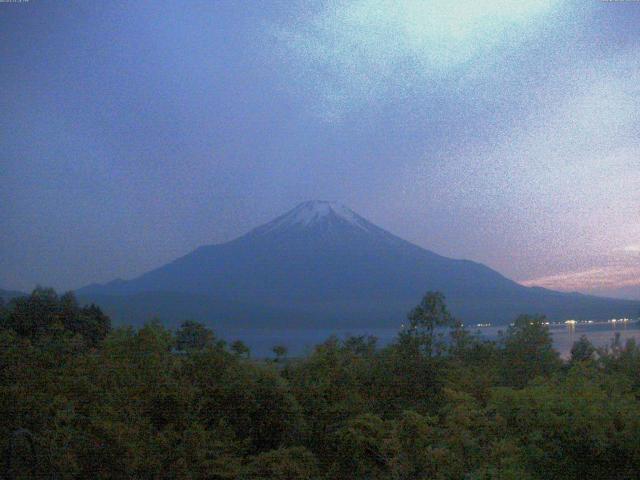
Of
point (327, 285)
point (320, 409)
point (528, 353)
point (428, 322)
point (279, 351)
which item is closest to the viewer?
point (320, 409)

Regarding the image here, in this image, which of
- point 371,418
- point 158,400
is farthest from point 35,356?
point 371,418

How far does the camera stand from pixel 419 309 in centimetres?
663

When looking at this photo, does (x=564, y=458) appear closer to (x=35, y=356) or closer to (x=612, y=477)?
(x=612, y=477)

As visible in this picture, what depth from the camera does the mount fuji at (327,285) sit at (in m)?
57.4

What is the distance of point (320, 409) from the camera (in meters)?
5.64

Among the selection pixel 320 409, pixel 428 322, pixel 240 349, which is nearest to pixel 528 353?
pixel 428 322

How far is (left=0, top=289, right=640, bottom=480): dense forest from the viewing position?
3756 millimetres

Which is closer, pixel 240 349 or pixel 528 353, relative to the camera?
pixel 240 349

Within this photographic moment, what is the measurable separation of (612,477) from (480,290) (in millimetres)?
64523

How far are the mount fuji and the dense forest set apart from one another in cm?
4180

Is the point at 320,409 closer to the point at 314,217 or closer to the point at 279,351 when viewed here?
the point at 279,351

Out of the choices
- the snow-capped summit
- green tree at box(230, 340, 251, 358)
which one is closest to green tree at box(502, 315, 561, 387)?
green tree at box(230, 340, 251, 358)

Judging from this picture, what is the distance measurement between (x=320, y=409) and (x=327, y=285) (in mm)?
61962

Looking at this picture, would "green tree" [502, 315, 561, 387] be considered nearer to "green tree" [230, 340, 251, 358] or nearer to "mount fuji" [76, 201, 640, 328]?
"green tree" [230, 340, 251, 358]
